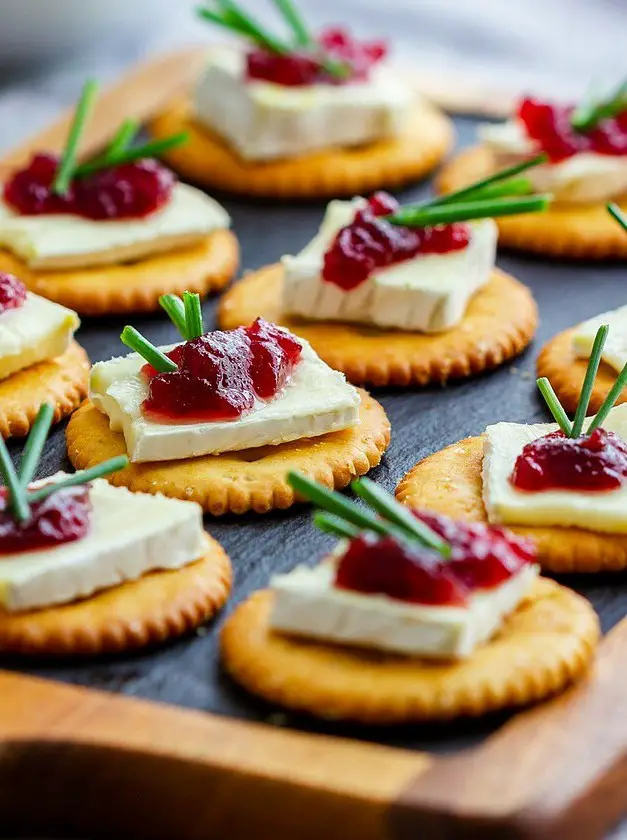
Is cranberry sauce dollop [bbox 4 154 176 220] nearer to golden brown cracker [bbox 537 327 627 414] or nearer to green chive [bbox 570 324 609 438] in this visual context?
golden brown cracker [bbox 537 327 627 414]

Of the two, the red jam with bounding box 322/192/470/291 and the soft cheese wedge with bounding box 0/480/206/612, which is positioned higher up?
the red jam with bounding box 322/192/470/291

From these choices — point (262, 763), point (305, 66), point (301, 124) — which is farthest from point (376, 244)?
point (262, 763)

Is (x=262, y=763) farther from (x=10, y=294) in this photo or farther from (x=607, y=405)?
(x=10, y=294)

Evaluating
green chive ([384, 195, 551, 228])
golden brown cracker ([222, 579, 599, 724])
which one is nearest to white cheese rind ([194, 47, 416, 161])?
green chive ([384, 195, 551, 228])

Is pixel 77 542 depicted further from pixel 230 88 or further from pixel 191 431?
pixel 230 88

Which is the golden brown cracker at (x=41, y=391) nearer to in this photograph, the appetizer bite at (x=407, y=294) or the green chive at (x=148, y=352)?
the green chive at (x=148, y=352)
